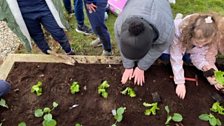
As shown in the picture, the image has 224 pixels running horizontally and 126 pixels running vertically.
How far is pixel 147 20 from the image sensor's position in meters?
2.31

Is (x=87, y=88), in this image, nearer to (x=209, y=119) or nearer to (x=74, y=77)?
(x=74, y=77)

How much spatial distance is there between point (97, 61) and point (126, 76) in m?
0.32

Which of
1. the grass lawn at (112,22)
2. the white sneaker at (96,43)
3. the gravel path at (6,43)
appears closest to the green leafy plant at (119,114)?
the grass lawn at (112,22)

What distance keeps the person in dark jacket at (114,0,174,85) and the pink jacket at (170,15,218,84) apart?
0.52ft

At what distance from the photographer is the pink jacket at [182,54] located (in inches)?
106

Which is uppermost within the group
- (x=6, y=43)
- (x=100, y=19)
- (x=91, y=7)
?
(x=91, y=7)

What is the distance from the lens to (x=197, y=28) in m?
2.48

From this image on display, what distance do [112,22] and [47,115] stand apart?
5.53 ft

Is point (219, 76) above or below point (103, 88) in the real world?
above

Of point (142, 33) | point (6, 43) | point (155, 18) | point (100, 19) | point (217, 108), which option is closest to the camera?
point (142, 33)

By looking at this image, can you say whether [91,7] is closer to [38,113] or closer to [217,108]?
[38,113]

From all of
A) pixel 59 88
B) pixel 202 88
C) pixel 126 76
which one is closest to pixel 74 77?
pixel 59 88

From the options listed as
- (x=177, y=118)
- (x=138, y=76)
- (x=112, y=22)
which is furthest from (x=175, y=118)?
(x=112, y=22)

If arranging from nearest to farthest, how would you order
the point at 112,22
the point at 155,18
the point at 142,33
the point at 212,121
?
the point at 142,33 → the point at 155,18 → the point at 212,121 → the point at 112,22
